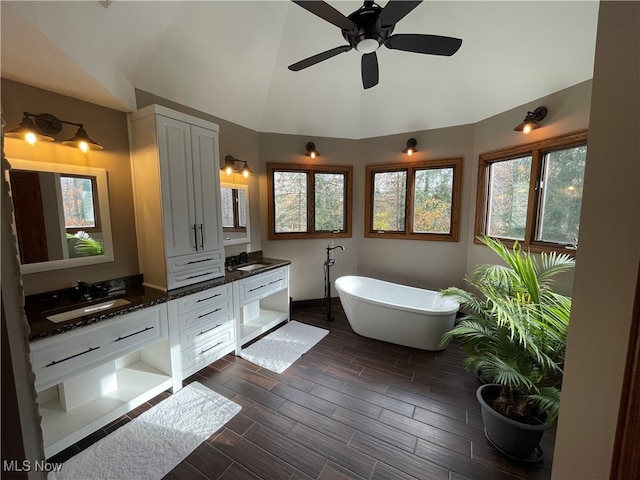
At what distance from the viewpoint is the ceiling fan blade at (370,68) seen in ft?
6.50

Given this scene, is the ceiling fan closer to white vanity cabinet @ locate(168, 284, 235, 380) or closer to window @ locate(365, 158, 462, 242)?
window @ locate(365, 158, 462, 242)

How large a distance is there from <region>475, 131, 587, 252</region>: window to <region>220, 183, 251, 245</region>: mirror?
3033 millimetres

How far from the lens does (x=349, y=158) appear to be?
401 centimetres

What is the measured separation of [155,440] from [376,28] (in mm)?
3069

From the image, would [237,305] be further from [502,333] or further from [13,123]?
[502,333]

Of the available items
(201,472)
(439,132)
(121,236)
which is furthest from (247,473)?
(439,132)

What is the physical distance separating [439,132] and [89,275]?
4.17m

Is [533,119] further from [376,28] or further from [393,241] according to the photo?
[393,241]

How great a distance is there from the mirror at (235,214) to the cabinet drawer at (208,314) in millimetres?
869

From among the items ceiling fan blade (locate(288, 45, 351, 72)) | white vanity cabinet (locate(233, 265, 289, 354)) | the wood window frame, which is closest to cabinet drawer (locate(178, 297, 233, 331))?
white vanity cabinet (locate(233, 265, 289, 354))

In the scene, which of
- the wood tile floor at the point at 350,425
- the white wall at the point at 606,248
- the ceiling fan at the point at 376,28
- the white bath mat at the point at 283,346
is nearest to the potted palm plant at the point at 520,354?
the wood tile floor at the point at 350,425

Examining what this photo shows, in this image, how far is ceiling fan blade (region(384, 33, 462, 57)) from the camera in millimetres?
1703

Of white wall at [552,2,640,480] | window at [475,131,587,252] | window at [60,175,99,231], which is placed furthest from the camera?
window at [475,131,587,252]

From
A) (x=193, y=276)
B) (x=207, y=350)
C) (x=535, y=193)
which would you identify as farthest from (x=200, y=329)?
(x=535, y=193)
